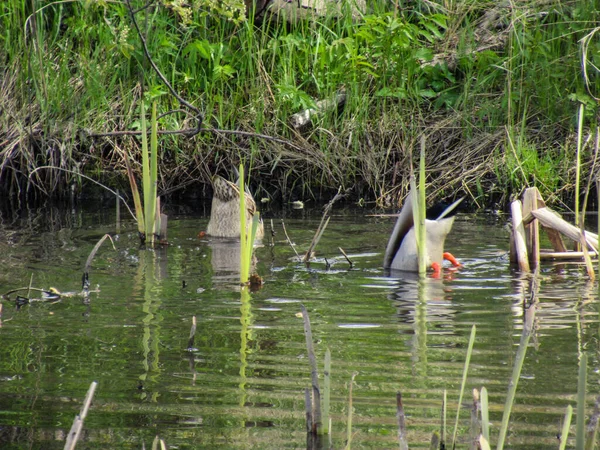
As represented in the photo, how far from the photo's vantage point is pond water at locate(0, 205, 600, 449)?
3.02 metres

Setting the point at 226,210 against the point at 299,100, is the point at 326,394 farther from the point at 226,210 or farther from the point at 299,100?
the point at 299,100

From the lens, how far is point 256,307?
4.86 meters

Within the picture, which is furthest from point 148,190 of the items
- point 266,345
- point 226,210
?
point 266,345

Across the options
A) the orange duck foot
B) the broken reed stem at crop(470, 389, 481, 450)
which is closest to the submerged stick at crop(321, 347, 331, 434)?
the broken reed stem at crop(470, 389, 481, 450)

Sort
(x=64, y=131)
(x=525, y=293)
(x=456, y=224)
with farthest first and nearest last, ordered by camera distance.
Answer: (x=64, y=131) < (x=456, y=224) < (x=525, y=293)

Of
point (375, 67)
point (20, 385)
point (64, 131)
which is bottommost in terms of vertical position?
point (20, 385)

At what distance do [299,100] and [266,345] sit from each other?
4.95 m

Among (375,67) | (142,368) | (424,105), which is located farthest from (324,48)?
(142,368)

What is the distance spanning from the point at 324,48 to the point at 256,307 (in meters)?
4.79

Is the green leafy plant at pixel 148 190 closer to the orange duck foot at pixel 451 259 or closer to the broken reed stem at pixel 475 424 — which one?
the orange duck foot at pixel 451 259

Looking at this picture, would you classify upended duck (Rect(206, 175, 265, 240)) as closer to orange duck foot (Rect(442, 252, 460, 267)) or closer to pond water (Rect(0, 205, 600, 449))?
pond water (Rect(0, 205, 600, 449))

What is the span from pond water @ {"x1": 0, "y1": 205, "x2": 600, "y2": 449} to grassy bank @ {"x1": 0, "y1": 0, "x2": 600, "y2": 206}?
2.28 metres

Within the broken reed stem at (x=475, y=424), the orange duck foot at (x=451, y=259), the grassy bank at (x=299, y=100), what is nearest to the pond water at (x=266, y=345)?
the orange duck foot at (x=451, y=259)

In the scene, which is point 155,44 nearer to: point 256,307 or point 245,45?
point 245,45
